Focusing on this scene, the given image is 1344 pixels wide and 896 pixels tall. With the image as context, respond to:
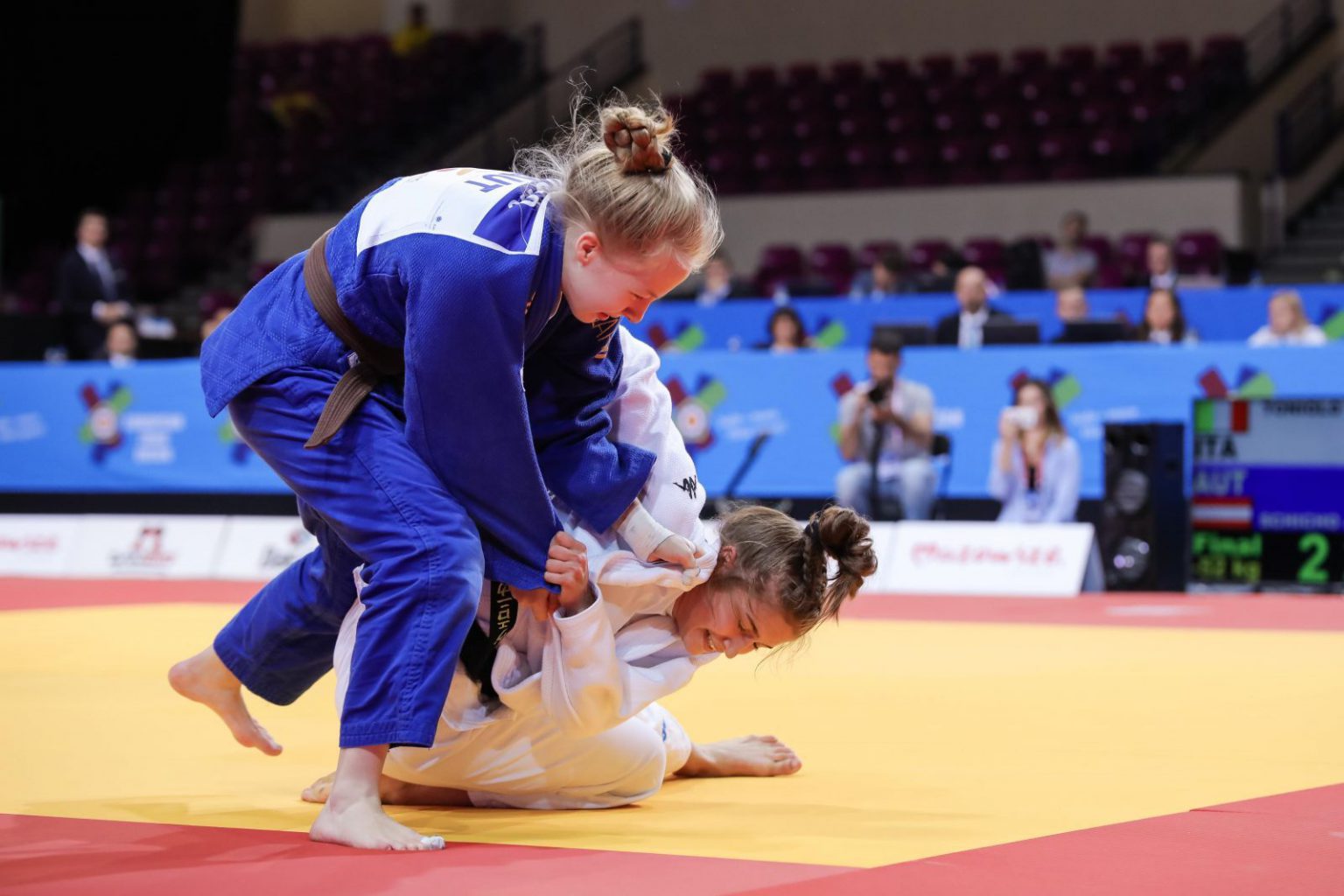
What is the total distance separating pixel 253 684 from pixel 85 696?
133 centimetres

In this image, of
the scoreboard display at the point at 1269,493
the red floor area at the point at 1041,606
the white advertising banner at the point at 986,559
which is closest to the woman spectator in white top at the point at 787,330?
the white advertising banner at the point at 986,559

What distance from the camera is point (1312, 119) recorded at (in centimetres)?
1452

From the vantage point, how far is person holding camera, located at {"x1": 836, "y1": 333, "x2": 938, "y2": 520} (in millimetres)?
7988

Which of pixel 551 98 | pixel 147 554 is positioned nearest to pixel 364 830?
pixel 147 554

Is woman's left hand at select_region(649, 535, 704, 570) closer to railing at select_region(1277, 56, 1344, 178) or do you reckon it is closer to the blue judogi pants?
the blue judogi pants

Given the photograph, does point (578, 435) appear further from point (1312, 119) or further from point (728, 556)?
point (1312, 119)

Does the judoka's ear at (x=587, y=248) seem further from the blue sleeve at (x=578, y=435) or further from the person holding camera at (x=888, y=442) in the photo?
the person holding camera at (x=888, y=442)

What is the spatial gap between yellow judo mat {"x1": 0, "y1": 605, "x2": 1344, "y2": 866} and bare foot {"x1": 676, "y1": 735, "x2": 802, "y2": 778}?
34 millimetres

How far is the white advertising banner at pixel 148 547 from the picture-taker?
8266 millimetres

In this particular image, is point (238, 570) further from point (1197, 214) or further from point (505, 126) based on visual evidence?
point (505, 126)

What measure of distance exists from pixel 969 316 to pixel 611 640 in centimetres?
696

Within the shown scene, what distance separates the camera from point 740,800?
291 centimetres

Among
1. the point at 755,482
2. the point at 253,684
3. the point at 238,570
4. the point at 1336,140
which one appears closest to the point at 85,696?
the point at 253,684

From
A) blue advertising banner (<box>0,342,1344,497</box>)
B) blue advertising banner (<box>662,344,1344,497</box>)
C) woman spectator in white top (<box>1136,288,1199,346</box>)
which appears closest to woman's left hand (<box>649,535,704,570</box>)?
blue advertising banner (<box>662,344,1344,497</box>)
